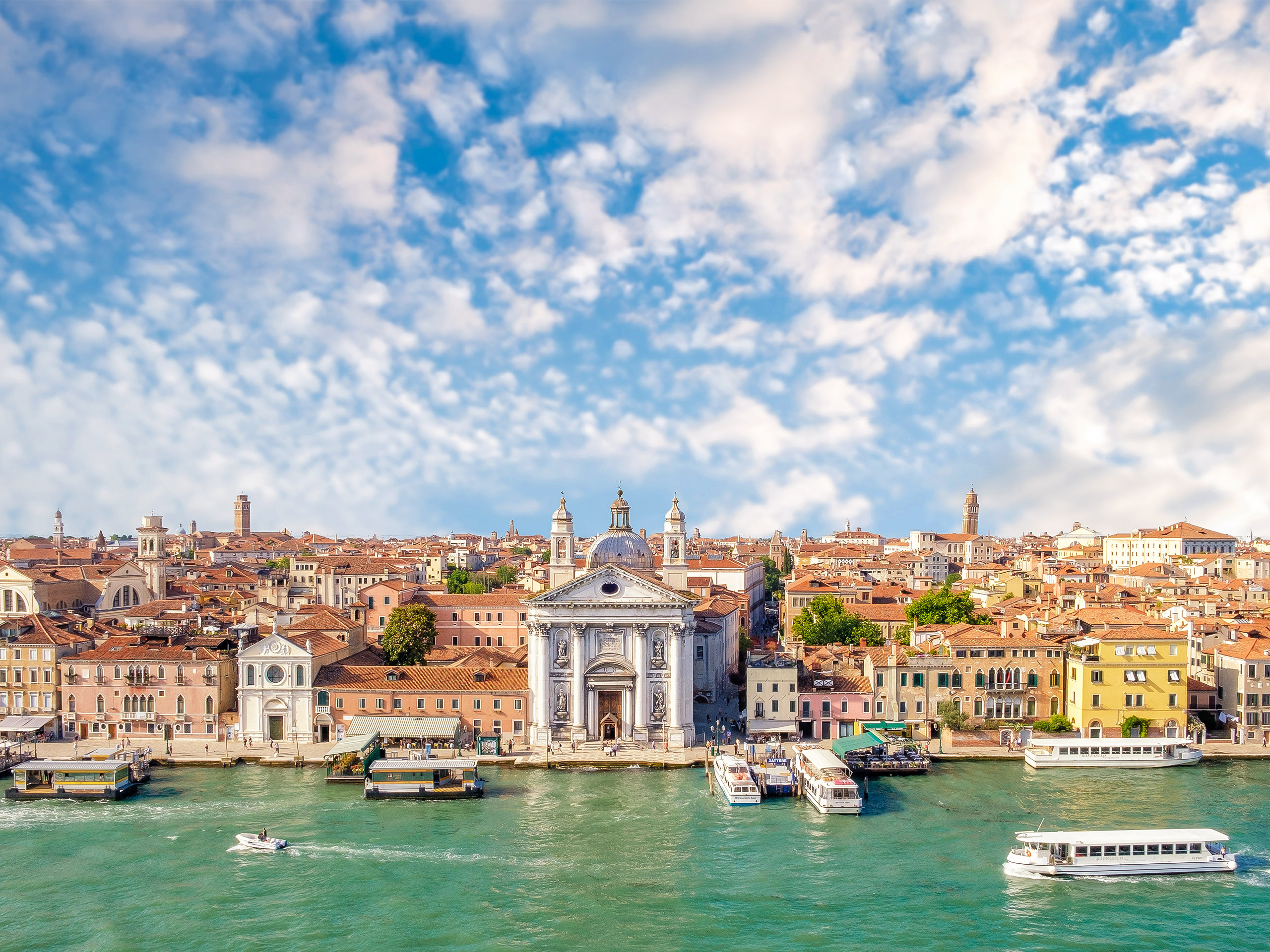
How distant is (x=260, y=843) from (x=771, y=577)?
109410mm

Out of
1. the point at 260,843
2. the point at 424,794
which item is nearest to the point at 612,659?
the point at 424,794

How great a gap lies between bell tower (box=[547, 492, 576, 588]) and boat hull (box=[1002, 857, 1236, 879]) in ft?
76.6

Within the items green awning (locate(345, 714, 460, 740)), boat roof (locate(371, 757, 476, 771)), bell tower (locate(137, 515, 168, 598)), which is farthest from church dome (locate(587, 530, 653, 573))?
bell tower (locate(137, 515, 168, 598))

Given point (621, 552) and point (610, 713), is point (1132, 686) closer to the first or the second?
point (610, 713)

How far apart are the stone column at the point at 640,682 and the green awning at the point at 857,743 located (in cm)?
824

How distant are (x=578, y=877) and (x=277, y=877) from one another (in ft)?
28.5

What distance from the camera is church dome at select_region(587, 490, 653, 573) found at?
49156mm

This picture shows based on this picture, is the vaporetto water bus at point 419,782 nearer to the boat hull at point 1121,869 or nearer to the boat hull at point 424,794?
the boat hull at point 424,794

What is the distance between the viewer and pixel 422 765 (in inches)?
1436

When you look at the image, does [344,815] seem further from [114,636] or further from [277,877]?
[114,636]

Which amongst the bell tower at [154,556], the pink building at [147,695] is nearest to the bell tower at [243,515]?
the bell tower at [154,556]

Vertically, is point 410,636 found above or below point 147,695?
above

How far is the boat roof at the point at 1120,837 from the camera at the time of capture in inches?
1139

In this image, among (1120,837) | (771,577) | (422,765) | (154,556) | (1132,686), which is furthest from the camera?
(771,577)
